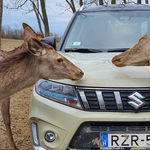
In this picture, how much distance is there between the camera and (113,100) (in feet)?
7.48

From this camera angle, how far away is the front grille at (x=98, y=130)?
7.41 ft

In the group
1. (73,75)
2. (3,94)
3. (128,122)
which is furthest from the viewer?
(3,94)

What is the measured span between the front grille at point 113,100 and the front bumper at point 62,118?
2.3 inches

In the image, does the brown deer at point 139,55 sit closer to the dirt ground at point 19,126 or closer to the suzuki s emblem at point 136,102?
the suzuki s emblem at point 136,102

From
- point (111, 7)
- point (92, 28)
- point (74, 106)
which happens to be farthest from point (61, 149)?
point (111, 7)

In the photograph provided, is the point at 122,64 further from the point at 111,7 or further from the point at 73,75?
the point at 111,7

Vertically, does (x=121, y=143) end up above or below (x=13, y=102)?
above

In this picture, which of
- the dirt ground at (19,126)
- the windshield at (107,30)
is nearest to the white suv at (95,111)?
the windshield at (107,30)

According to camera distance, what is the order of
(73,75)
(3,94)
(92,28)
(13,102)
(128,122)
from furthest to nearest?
(13,102) < (92,28) < (3,94) < (73,75) < (128,122)

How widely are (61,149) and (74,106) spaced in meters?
0.46

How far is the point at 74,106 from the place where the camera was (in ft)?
7.70

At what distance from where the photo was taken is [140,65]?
2701 millimetres

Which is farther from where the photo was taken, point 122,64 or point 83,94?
point 122,64

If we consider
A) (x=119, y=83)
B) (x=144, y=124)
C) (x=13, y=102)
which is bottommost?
(x=13, y=102)
